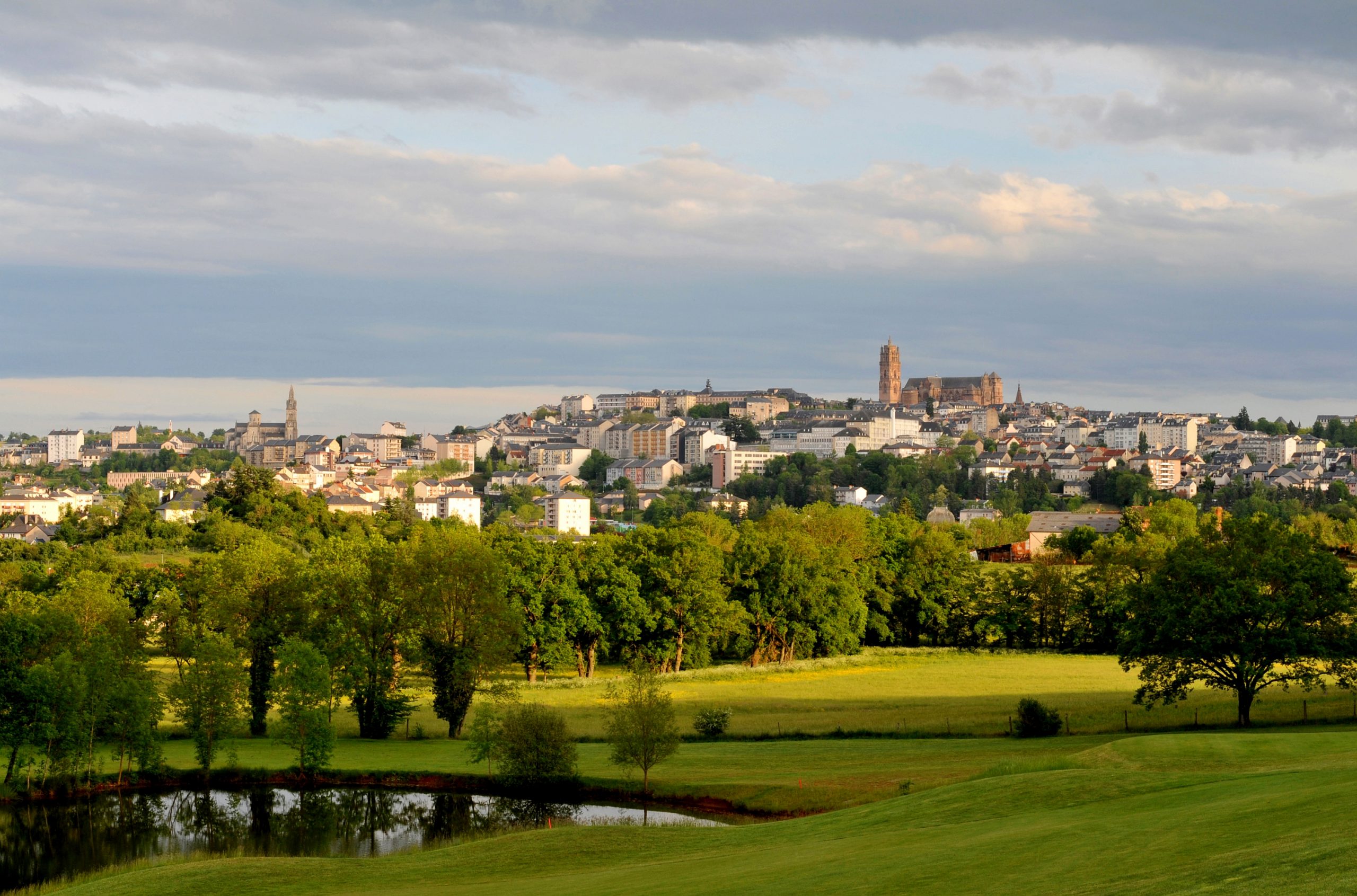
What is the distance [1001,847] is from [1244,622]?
25.2 meters

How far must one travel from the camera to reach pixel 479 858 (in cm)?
2567

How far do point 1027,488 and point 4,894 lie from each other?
17101 centimetres

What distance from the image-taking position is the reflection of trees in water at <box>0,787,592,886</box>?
102ft

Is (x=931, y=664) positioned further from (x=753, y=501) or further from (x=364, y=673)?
(x=753, y=501)

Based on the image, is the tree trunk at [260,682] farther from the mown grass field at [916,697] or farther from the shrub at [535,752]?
the shrub at [535,752]

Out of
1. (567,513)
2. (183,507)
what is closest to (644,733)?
(183,507)

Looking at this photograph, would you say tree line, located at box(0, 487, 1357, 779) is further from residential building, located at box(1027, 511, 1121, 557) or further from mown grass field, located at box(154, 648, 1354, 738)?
residential building, located at box(1027, 511, 1121, 557)

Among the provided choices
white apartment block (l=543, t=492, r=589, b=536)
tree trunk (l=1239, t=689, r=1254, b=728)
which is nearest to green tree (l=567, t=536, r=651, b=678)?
tree trunk (l=1239, t=689, r=1254, b=728)

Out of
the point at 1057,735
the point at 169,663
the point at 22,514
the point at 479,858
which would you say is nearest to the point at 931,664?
the point at 1057,735

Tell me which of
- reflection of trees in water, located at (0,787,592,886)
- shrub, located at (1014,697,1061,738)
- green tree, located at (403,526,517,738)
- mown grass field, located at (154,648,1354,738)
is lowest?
reflection of trees in water, located at (0,787,592,886)

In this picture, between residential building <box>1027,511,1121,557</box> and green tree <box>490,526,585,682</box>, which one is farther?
residential building <box>1027,511,1121,557</box>

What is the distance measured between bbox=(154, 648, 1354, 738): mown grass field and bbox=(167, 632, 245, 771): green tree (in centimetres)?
523

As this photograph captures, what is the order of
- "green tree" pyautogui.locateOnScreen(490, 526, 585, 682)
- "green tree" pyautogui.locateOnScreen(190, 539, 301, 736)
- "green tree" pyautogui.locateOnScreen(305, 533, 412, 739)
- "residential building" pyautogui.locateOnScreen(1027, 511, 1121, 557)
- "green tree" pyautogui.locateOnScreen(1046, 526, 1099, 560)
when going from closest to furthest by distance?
"green tree" pyautogui.locateOnScreen(305, 533, 412, 739) < "green tree" pyautogui.locateOnScreen(190, 539, 301, 736) < "green tree" pyautogui.locateOnScreen(490, 526, 585, 682) < "green tree" pyautogui.locateOnScreen(1046, 526, 1099, 560) < "residential building" pyautogui.locateOnScreen(1027, 511, 1121, 557)

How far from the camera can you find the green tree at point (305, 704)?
38.4 metres
